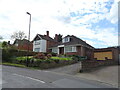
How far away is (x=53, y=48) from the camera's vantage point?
126 feet

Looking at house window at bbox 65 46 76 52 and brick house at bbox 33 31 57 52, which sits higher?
brick house at bbox 33 31 57 52

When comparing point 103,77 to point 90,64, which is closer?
point 103,77

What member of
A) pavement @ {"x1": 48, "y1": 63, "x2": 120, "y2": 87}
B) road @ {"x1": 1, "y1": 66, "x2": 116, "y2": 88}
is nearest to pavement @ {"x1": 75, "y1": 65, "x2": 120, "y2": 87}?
pavement @ {"x1": 48, "y1": 63, "x2": 120, "y2": 87}

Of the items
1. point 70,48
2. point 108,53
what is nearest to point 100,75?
point 108,53

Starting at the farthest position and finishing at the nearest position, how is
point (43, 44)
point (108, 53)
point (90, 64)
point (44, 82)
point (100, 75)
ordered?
point (43, 44) < point (108, 53) < point (90, 64) < point (100, 75) < point (44, 82)

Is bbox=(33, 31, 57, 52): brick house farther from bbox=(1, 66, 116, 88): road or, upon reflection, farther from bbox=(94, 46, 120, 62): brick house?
bbox=(1, 66, 116, 88): road

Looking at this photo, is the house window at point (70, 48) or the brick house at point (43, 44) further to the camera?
the brick house at point (43, 44)

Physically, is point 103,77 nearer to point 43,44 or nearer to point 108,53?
point 108,53

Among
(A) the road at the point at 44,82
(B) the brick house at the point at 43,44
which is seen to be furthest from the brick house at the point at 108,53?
(B) the brick house at the point at 43,44

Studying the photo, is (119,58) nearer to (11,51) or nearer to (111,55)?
(111,55)

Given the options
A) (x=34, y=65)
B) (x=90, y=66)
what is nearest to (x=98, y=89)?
(x=90, y=66)

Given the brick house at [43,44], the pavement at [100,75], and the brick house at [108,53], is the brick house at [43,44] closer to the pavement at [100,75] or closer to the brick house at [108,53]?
the brick house at [108,53]

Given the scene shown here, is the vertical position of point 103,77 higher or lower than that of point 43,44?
lower

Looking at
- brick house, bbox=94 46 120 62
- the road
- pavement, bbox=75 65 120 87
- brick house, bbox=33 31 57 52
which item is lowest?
pavement, bbox=75 65 120 87
